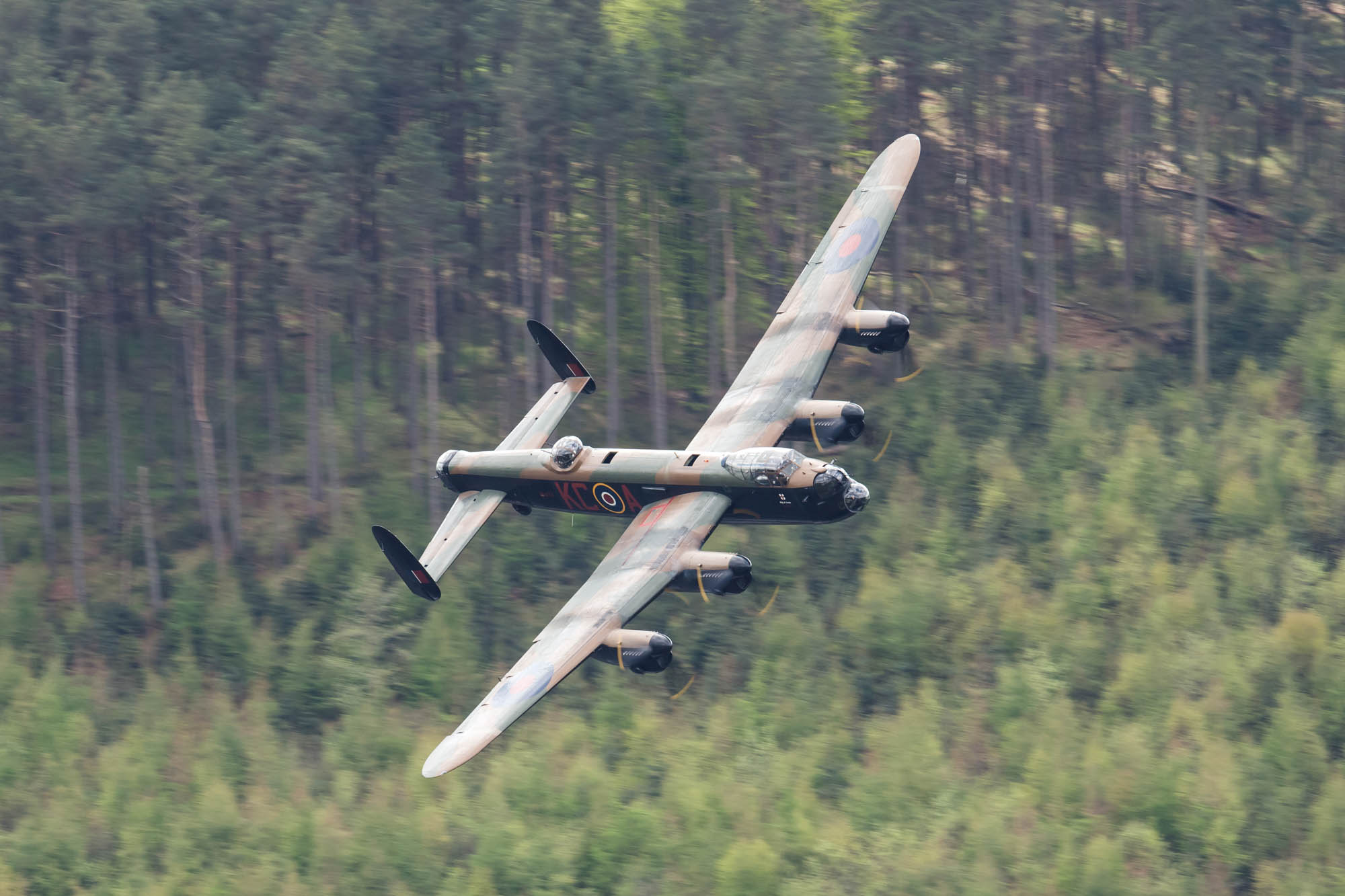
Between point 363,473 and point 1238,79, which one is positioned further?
point 363,473

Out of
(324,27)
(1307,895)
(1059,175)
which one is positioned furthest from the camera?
(1059,175)

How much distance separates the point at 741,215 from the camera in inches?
2164

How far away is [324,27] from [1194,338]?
35.4 m

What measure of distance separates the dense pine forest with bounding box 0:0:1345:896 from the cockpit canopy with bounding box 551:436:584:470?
7.98 m

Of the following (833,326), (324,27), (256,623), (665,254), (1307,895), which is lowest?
(256,623)

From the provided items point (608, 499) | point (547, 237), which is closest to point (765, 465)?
point (608, 499)

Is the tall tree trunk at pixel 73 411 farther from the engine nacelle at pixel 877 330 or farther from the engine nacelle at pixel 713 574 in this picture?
the engine nacelle at pixel 877 330

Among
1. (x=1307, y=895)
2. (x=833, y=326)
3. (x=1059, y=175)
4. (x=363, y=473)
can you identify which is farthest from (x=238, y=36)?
(x=1307, y=895)

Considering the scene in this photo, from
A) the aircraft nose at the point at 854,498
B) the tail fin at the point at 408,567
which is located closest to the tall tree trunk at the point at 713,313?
the aircraft nose at the point at 854,498

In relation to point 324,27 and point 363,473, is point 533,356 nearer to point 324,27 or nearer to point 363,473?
point 363,473

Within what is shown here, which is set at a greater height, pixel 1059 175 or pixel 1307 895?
pixel 1059 175

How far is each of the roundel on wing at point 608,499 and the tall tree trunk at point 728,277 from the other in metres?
14.9

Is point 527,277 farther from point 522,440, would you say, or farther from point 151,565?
point 151,565

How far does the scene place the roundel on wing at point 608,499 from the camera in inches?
1545
